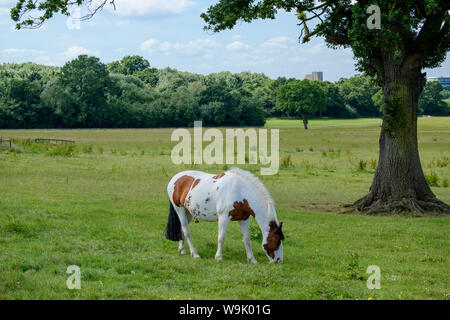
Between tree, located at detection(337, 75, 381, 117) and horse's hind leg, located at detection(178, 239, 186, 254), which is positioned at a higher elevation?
tree, located at detection(337, 75, 381, 117)

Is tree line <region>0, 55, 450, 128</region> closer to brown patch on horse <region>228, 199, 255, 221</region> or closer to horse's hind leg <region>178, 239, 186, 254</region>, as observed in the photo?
horse's hind leg <region>178, 239, 186, 254</region>

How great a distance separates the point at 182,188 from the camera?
398 inches

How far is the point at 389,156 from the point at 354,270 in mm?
9925

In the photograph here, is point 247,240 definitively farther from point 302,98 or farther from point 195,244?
point 302,98

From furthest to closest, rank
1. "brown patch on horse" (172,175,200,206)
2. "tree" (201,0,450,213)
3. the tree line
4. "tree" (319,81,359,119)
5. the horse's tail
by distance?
"tree" (319,81,359,119), the tree line, "tree" (201,0,450,213), the horse's tail, "brown patch on horse" (172,175,200,206)

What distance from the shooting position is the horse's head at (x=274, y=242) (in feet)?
30.2

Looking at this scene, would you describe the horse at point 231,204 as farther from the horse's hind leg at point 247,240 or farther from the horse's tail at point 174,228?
the horse's tail at point 174,228

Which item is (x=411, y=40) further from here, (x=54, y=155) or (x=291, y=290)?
(x=54, y=155)

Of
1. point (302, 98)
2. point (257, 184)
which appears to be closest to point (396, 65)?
point (257, 184)

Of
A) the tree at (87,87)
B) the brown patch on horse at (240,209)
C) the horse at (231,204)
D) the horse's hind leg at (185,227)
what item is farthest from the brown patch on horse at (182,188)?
the tree at (87,87)

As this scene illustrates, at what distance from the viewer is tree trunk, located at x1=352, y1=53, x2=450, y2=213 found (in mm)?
17391

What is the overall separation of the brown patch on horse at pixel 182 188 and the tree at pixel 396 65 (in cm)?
911

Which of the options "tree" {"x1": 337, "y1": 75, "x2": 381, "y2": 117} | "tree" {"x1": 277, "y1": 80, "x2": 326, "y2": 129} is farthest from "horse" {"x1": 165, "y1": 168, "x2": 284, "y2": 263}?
"tree" {"x1": 337, "y1": 75, "x2": 381, "y2": 117}
